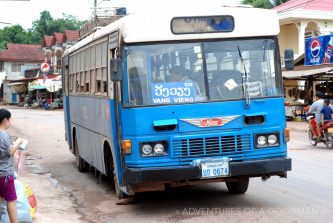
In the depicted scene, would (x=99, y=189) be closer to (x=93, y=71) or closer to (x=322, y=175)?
(x=93, y=71)

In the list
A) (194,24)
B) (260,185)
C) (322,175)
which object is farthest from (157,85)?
(322,175)

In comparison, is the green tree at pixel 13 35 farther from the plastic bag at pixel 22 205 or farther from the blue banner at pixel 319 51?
the plastic bag at pixel 22 205

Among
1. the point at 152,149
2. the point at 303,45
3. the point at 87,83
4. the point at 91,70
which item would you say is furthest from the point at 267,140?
the point at 303,45

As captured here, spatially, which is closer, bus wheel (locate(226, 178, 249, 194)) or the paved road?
the paved road

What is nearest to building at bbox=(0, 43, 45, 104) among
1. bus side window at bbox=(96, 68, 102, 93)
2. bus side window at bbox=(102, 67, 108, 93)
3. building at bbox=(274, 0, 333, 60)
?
building at bbox=(274, 0, 333, 60)

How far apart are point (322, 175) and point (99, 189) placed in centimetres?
443

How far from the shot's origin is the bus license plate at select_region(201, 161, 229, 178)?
7383 mm

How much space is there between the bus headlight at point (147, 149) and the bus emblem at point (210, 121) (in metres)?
0.59

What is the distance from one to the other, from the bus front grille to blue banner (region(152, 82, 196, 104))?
56cm

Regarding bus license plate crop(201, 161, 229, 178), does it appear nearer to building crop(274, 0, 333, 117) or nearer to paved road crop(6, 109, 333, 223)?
paved road crop(6, 109, 333, 223)

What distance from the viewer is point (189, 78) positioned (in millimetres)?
7562

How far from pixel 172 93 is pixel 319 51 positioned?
20.5m

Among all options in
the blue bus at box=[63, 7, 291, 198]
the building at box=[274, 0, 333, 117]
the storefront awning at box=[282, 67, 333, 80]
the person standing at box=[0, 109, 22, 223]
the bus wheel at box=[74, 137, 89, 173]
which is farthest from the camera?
the building at box=[274, 0, 333, 117]

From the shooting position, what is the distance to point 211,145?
24.5 feet
